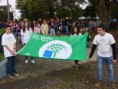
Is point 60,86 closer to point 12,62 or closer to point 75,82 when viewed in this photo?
point 75,82

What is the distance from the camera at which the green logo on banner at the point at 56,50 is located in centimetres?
1118

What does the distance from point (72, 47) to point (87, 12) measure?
43072 millimetres

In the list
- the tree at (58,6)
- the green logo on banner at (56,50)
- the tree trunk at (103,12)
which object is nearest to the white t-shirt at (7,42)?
the green logo on banner at (56,50)

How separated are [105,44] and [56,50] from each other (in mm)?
2584

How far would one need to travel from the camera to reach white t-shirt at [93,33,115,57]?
912 centimetres

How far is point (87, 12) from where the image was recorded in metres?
53.9

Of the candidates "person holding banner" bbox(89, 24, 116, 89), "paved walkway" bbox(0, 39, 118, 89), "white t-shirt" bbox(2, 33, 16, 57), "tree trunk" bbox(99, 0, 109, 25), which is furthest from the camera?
"tree trunk" bbox(99, 0, 109, 25)

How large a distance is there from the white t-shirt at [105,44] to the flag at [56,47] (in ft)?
6.09

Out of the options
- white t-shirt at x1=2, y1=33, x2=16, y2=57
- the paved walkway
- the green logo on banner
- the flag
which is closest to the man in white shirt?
white t-shirt at x1=2, y1=33, x2=16, y2=57

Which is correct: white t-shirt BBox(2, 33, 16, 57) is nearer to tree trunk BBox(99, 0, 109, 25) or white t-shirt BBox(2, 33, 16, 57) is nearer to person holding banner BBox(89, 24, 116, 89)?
person holding banner BBox(89, 24, 116, 89)

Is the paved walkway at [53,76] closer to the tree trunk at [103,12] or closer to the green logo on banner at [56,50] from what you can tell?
the green logo on banner at [56,50]

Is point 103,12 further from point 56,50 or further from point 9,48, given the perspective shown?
point 9,48

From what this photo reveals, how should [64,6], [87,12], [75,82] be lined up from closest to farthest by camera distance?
[75,82], [64,6], [87,12]

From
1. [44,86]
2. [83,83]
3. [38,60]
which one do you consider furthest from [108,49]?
[38,60]
